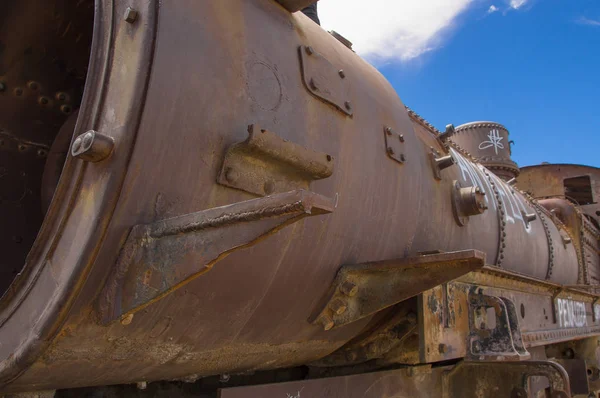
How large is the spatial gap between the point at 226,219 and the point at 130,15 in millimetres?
685

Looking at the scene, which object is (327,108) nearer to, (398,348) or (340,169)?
(340,169)

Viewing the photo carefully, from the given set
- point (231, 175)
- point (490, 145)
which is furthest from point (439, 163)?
point (490, 145)

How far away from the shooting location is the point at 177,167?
5.24 feet

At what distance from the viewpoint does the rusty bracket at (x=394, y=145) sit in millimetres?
2582

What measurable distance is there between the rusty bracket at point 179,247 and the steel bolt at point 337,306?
1.02 metres

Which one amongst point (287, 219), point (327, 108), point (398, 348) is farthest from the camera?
point (398, 348)

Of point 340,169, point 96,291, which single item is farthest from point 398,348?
point 96,291

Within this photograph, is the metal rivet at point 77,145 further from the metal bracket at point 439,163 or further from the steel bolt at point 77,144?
the metal bracket at point 439,163

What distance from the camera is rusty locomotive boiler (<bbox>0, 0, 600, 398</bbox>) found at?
148cm

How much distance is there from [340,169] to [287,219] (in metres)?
0.87

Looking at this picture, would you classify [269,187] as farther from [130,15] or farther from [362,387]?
[362,387]

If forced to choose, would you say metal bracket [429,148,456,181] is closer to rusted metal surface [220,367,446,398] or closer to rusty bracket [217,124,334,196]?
rusted metal surface [220,367,446,398]

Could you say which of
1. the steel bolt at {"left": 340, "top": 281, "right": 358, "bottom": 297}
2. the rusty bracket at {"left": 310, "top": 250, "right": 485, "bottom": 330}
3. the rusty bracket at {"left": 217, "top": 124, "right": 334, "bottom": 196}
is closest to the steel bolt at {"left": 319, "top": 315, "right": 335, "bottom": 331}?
the rusty bracket at {"left": 310, "top": 250, "right": 485, "bottom": 330}

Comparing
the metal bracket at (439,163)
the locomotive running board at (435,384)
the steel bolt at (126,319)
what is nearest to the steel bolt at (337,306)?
the locomotive running board at (435,384)
